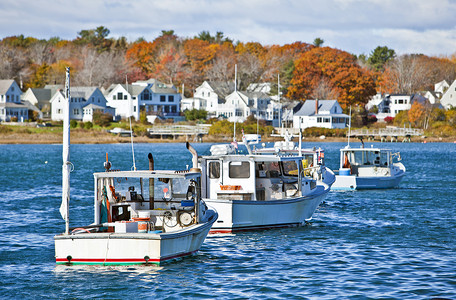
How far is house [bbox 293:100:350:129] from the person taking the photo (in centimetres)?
13288

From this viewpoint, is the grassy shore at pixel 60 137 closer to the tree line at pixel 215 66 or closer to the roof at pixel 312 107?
the roof at pixel 312 107

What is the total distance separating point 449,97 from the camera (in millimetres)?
150875

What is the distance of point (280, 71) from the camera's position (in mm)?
147000

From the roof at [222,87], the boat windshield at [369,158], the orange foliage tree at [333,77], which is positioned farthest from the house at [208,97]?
the boat windshield at [369,158]

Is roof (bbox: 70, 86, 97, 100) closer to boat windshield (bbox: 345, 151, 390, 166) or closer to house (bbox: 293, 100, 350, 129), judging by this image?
Result: house (bbox: 293, 100, 350, 129)

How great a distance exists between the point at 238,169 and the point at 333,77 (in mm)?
116865

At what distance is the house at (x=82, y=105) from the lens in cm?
12462

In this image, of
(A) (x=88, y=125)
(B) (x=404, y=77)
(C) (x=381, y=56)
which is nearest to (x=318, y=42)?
(C) (x=381, y=56)

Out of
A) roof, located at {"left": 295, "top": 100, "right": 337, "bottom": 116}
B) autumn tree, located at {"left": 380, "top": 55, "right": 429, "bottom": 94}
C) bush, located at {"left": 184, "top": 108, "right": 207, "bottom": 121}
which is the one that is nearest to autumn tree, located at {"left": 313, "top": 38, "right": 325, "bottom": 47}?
autumn tree, located at {"left": 380, "top": 55, "right": 429, "bottom": 94}

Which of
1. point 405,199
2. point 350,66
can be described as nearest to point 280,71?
point 350,66

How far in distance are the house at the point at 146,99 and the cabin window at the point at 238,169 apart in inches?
4054

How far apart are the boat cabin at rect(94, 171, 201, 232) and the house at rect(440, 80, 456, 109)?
138 meters

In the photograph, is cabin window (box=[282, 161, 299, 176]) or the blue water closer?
the blue water

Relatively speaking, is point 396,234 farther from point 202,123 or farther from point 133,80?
point 133,80
